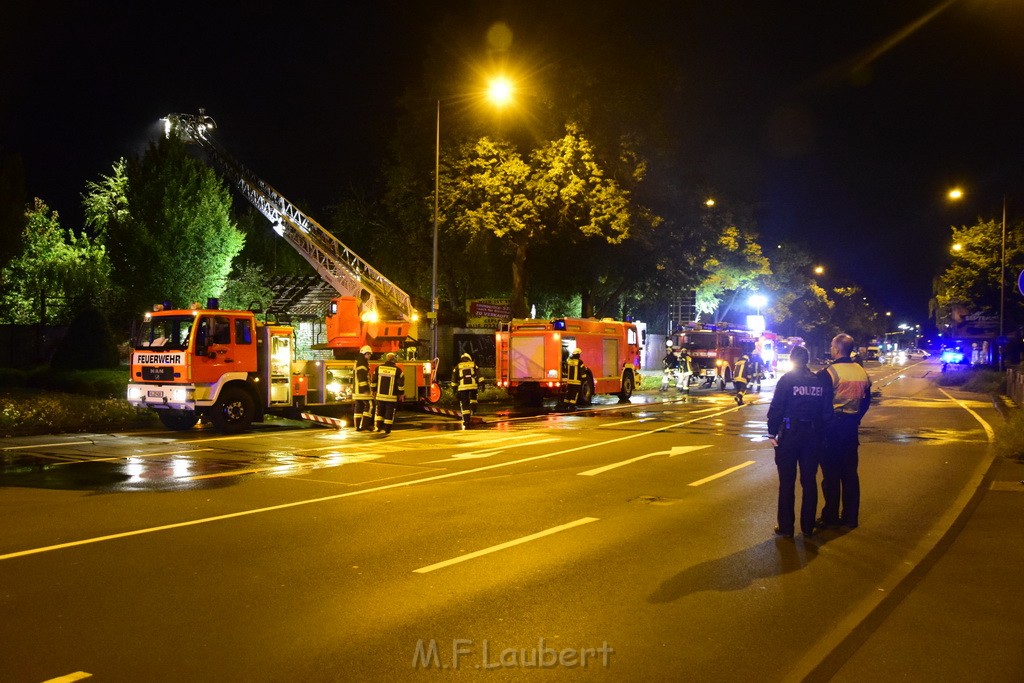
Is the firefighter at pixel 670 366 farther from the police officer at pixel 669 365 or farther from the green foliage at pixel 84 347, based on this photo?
the green foliage at pixel 84 347

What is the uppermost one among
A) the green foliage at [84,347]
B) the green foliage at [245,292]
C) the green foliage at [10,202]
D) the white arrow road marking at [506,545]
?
the green foliage at [10,202]

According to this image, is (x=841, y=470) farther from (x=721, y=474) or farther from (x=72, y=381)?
(x=72, y=381)

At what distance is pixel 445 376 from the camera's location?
38.3m

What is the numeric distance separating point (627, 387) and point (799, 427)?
21082mm

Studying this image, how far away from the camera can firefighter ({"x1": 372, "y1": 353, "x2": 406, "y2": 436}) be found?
56.5 ft

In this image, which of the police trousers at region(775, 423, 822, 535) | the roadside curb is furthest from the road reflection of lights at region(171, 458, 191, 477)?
the roadside curb

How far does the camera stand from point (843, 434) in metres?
8.58

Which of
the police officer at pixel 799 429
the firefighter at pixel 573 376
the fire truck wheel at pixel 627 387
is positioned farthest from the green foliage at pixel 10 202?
the police officer at pixel 799 429

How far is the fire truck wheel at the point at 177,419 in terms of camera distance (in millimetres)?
18547

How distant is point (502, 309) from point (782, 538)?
22825 millimetres

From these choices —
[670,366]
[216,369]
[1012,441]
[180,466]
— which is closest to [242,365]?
[216,369]

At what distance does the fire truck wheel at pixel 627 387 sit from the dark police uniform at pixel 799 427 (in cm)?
2078

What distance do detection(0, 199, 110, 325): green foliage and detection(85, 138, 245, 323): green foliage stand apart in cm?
385

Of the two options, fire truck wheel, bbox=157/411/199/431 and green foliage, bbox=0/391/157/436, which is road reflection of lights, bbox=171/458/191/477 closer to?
fire truck wheel, bbox=157/411/199/431
